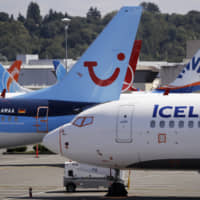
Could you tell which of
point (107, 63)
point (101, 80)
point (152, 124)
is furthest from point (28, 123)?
point (152, 124)

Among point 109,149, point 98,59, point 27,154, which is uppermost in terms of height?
point 98,59

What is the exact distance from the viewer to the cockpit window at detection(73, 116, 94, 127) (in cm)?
3359

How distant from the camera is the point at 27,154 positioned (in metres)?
65.5

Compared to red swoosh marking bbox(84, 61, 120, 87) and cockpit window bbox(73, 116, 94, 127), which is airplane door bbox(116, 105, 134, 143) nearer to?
cockpit window bbox(73, 116, 94, 127)

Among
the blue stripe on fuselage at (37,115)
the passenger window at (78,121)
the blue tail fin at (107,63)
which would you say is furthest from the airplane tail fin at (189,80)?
the passenger window at (78,121)

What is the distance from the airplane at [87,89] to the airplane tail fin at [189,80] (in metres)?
18.2

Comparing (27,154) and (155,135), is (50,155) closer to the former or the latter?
(27,154)

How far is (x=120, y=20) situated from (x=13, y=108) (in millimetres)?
8873

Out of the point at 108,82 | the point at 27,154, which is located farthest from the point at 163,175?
the point at 27,154

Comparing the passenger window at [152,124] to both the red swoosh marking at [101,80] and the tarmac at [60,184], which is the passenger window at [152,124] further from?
the red swoosh marking at [101,80]

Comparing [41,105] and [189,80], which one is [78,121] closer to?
[41,105]

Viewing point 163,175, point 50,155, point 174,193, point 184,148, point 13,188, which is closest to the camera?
point 184,148

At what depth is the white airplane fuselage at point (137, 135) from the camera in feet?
104

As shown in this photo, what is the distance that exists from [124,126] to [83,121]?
2338 millimetres
